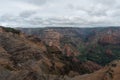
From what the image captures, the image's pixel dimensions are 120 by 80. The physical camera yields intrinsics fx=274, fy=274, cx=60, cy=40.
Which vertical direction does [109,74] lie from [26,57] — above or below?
above

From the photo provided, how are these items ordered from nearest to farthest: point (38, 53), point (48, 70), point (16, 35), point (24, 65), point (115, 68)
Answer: point (115, 68)
point (24, 65)
point (48, 70)
point (38, 53)
point (16, 35)

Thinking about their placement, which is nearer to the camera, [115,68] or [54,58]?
[115,68]

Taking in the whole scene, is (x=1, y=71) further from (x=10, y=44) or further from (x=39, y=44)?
(x=39, y=44)

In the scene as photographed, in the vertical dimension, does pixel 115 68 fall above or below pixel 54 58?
above

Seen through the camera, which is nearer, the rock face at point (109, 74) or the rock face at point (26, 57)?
the rock face at point (109, 74)

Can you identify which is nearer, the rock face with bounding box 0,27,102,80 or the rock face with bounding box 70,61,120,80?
the rock face with bounding box 70,61,120,80

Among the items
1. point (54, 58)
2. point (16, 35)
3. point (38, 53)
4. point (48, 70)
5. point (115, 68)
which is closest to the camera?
point (115, 68)

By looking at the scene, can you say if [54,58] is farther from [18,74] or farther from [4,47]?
[18,74]

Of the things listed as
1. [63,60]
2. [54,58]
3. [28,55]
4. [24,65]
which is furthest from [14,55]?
[63,60]

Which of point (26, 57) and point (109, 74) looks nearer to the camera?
point (109, 74)

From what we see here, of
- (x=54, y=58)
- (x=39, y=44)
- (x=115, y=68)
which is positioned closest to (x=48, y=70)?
(x=54, y=58)
